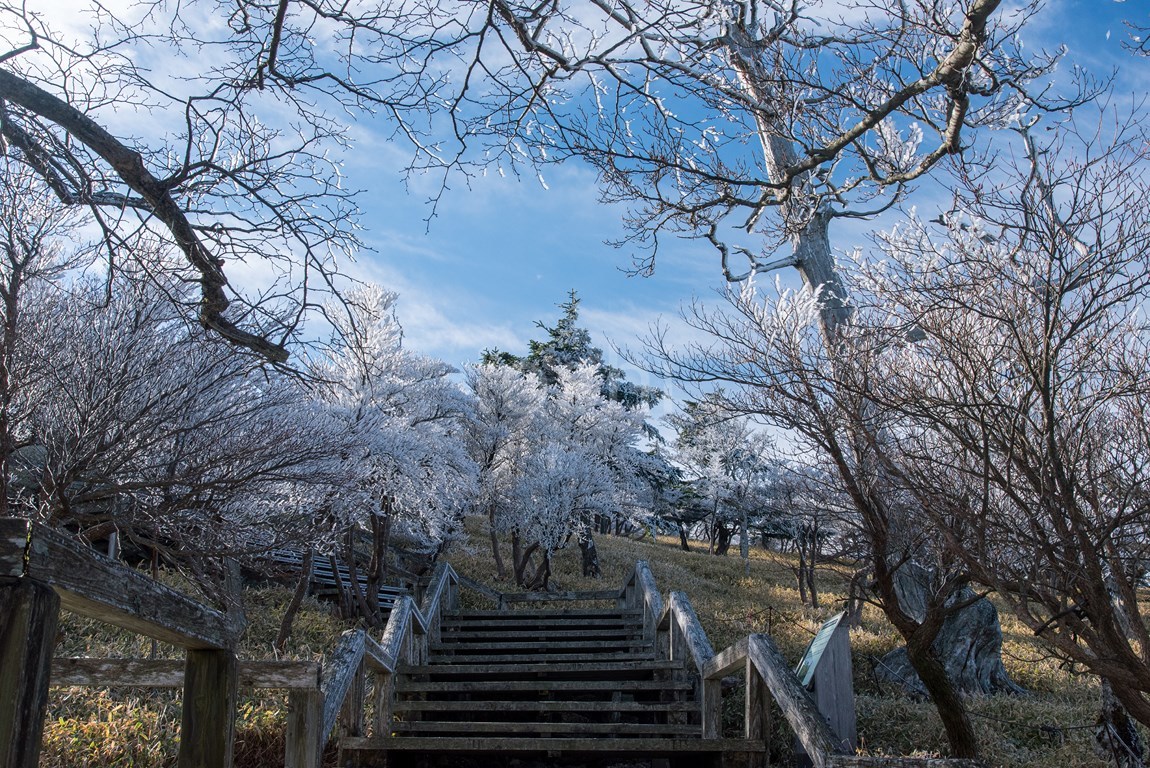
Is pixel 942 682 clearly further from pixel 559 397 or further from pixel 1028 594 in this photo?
pixel 559 397

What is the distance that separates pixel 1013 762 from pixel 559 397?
2355 centimetres

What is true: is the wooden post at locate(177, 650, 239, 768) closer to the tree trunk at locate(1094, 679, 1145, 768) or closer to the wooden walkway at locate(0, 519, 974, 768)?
the wooden walkway at locate(0, 519, 974, 768)

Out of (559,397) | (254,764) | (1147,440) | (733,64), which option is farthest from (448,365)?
(1147,440)

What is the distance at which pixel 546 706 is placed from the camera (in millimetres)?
7977

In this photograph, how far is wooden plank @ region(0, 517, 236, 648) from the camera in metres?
1.32

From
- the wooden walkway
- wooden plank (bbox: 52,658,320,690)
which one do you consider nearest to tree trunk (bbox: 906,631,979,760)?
the wooden walkway

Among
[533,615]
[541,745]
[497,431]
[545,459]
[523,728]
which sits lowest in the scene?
[541,745]

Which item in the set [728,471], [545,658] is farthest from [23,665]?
[728,471]

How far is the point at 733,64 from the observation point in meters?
5.53

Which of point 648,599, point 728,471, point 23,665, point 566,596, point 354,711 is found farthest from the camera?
point 728,471

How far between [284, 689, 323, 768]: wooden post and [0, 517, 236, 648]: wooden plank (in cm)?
312

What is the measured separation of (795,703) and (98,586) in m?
4.54

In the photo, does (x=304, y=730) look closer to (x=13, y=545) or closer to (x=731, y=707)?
(x=13, y=545)

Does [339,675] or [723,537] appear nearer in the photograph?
[339,675]
